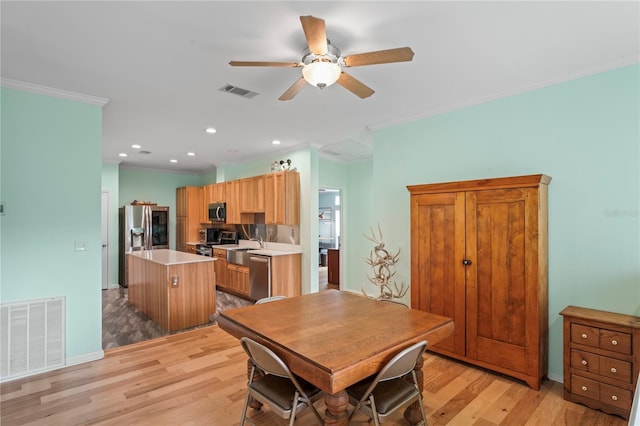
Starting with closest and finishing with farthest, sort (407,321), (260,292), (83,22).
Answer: (83,22), (407,321), (260,292)

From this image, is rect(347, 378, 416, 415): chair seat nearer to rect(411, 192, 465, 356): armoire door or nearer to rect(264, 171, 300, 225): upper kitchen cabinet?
rect(411, 192, 465, 356): armoire door

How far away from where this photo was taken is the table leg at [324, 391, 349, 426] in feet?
5.27

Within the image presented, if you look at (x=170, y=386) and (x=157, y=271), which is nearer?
(x=170, y=386)

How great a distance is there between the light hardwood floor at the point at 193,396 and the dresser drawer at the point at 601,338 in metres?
0.49

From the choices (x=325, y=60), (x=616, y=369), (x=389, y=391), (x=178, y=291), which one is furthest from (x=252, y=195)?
(x=616, y=369)

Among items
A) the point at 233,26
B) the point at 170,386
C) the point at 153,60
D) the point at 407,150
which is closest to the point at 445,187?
the point at 407,150

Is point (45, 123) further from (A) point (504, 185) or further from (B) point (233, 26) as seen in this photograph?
(A) point (504, 185)

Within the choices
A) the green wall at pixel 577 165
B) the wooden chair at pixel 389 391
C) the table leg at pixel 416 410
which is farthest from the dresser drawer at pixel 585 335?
the wooden chair at pixel 389 391

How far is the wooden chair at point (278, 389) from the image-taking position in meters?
1.67

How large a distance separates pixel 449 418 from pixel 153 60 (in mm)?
3462

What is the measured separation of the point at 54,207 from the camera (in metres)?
3.01

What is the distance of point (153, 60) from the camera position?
2.45 meters

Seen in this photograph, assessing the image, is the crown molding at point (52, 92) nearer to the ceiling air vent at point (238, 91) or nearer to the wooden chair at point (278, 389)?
the ceiling air vent at point (238, 91)

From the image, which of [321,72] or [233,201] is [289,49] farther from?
[233,201]
